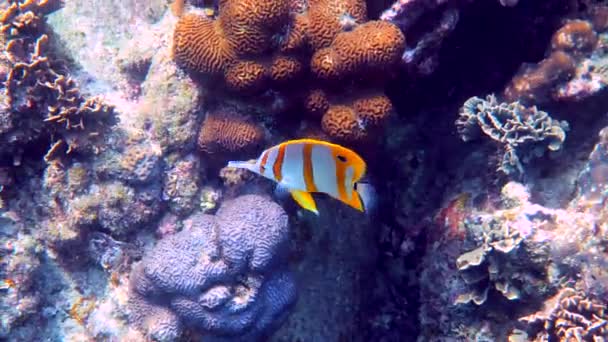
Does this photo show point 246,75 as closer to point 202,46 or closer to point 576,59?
point 202,46

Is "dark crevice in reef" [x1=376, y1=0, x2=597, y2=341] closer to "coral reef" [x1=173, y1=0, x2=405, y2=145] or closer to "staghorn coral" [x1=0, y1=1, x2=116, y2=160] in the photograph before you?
"coral reef" [x1=173, y1=0, x2=405, y2=145]

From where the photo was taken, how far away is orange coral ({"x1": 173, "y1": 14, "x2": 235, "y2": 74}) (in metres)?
3.93

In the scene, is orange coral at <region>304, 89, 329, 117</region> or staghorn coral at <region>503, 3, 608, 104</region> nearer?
orange coral at <region>304, 89, 329, 117</region>

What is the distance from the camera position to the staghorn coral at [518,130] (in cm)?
420

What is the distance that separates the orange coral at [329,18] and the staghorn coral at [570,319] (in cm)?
305

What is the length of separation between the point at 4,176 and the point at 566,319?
5.08m

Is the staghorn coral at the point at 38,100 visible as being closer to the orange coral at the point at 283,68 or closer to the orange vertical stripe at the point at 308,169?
the orange coral at the point at 283,68

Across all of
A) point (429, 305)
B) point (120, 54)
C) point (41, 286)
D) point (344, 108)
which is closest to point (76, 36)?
point (120, 54)

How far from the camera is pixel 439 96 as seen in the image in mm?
5172

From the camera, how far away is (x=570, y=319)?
3654 millimetres

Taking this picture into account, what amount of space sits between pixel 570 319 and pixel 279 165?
A: 3.01 meters

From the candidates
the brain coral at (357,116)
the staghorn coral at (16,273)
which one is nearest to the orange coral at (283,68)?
the brain coral at (357,116)

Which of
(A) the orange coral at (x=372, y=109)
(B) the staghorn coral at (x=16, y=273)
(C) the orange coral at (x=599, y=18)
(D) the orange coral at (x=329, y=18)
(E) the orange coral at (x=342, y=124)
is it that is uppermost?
(C) the orange coral at (x=599, y=18)

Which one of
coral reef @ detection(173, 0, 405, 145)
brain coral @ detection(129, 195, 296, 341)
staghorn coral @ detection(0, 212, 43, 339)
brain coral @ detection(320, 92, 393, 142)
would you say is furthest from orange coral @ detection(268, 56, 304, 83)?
staghorn coral @ detection(0, 212, 43, 339)
